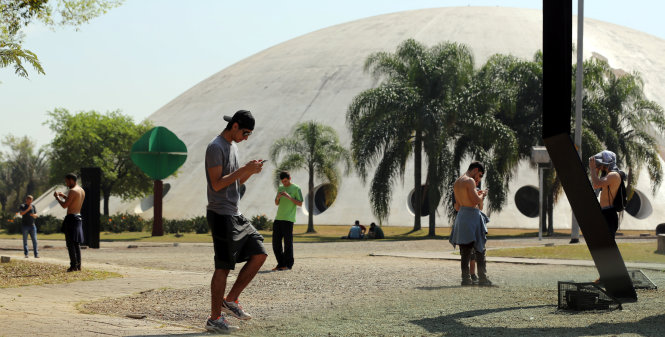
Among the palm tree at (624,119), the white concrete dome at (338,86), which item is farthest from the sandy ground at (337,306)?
the white concrete dome at (338,86)

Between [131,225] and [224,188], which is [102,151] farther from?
[224,188]

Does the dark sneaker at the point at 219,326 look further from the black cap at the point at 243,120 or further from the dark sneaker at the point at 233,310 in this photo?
the black cap at the point at 243,120

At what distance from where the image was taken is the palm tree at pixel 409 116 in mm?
32438

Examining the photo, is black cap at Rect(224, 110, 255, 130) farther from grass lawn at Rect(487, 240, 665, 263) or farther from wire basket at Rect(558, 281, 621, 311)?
grass lawn at Rect(487, 240, 665, 263)

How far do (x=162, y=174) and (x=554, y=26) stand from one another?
26105 mm

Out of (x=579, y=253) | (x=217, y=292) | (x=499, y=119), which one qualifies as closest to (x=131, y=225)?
(x=499, y=119)

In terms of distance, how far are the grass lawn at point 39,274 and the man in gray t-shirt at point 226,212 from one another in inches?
196

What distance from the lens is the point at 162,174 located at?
31906mm

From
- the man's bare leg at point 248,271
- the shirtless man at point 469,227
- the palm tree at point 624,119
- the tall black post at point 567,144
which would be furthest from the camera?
the palm tree at point 624,119

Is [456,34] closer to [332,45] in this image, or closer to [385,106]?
[332,45]

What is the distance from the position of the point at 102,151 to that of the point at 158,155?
49.4 feet

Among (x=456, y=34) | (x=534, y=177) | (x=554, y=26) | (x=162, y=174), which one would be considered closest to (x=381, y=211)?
(x=162, y=174)

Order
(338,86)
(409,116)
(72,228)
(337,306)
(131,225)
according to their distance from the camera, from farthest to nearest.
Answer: (338,86)
(131,225)
(409,116)
(72,228)
(337,306)

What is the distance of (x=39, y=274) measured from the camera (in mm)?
12492
